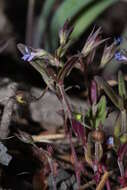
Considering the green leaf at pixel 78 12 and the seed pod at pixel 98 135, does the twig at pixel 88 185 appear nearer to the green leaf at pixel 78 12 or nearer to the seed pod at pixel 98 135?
the seed pod at pixel 98 135

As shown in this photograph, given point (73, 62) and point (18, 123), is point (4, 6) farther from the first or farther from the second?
point (73, 62)

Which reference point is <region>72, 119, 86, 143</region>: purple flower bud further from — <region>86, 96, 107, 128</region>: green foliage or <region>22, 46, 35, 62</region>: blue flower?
<region>22, 46, 35, 62</region>: blue flower

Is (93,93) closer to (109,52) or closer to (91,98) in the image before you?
(91,98)

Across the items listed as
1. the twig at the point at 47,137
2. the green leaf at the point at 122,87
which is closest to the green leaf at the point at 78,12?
the twig at the point at 47,137

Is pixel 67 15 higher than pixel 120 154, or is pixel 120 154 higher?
pixel 67 15

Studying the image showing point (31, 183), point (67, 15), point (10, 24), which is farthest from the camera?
point (10, 24)

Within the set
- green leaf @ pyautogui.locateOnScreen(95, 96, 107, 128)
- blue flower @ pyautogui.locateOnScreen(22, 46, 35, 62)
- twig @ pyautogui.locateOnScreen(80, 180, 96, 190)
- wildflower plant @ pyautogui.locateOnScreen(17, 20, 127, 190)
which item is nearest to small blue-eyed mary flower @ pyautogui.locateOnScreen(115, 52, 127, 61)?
wildflower plant @ pyautogui.locateOnScreen(17, 20, 127, 190)

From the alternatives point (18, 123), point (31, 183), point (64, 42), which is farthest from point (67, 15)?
point (31, 183)

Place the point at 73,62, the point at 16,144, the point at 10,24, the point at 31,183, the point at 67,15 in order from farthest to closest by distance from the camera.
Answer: the point at 10,24
the point at 67,15
the point at 16,144
the point at 31,183
the point at 73,62
